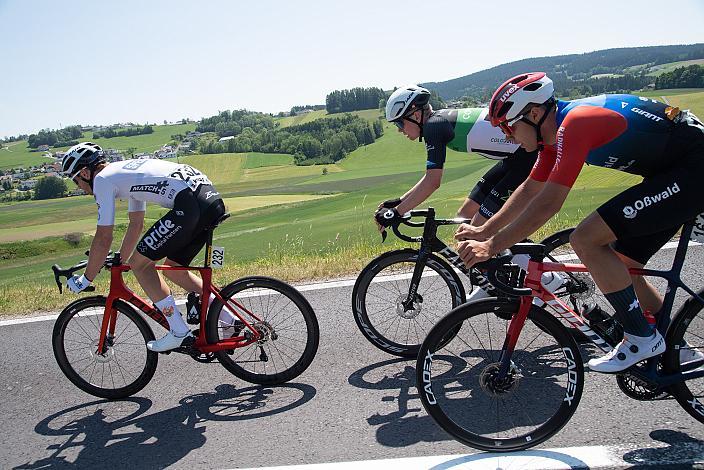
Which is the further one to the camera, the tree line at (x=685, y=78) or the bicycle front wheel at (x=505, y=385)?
the tree line at (x=685, y=78)

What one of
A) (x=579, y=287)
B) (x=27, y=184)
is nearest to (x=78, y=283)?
(x=579, y=287)

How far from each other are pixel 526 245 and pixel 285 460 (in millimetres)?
1938

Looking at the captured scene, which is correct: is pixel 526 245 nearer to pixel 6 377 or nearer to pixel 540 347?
pixel 540 347

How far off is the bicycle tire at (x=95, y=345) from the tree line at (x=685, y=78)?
186 ft

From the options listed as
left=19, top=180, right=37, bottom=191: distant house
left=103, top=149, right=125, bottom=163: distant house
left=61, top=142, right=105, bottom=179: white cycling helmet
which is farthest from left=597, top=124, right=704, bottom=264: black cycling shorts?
left=19, top=180, right=37, bottom=191: distant house

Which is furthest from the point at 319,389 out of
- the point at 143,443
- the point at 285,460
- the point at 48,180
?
the point at 48,180

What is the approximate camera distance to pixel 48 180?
2776 inches

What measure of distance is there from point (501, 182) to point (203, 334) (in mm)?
2958

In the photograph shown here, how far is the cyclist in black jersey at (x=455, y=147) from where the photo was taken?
16.7 feet

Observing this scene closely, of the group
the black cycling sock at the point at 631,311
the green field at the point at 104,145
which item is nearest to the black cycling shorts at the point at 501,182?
the black cycling sock at the point at 631,311

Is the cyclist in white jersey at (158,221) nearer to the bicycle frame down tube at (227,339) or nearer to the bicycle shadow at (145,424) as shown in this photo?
the bicycle frame down tube at (227,339)

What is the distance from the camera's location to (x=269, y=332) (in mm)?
4891

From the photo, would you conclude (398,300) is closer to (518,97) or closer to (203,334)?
(203,334)

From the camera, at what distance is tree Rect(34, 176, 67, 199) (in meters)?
70.4
